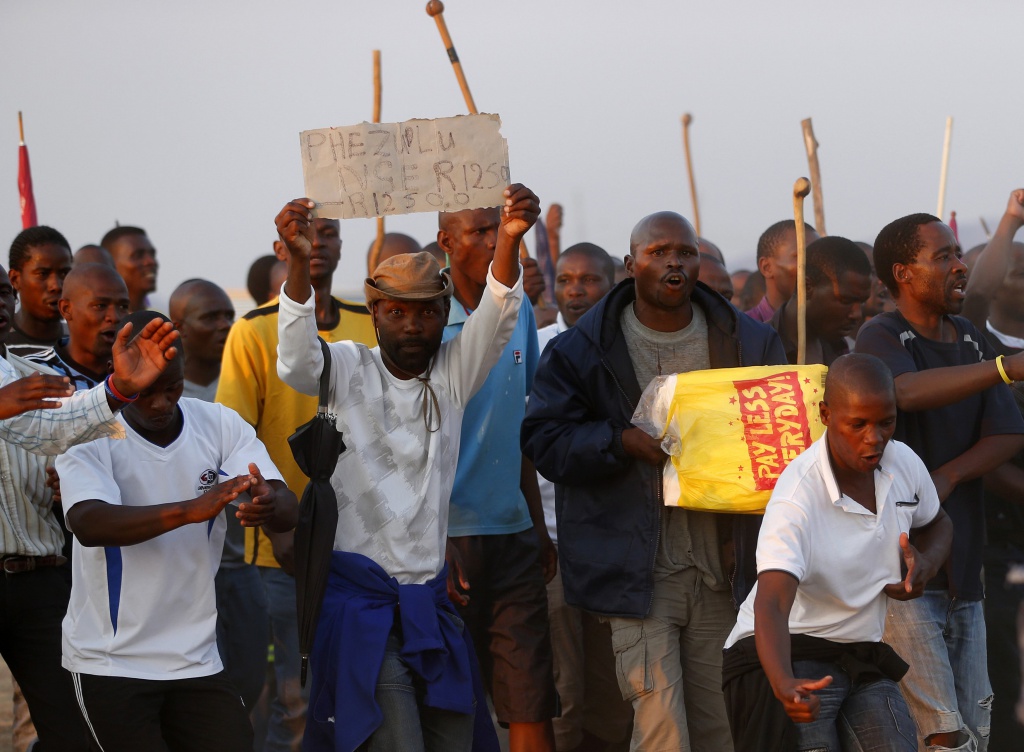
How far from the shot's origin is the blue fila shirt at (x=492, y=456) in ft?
19.4

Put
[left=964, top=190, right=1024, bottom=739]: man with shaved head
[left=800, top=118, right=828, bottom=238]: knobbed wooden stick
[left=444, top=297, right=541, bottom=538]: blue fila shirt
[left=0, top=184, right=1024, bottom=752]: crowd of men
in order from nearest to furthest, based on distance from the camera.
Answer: [left=0, top=184, right=1024, bottom=752]: crowd of men
[left=444, top=297, right=541, bottom=538]: blue fila shirt
[left=964, top=190, right=1024, bottom=739]: man with shaved head
[left=800, top=118, right=828, bottom=238]: knobbed wooden stick

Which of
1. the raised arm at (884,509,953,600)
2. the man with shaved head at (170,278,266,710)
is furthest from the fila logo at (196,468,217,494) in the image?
the raised arm at (884,509,953,600)

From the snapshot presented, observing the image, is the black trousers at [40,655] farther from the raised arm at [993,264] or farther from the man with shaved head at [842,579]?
the raised arm at [993,264]

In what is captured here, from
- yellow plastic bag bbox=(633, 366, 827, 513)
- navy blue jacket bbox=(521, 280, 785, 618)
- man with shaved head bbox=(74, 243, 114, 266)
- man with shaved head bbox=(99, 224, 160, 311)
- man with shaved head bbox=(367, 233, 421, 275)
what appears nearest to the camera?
yellow plastic bag bbox=(633, 366, 827, 513)

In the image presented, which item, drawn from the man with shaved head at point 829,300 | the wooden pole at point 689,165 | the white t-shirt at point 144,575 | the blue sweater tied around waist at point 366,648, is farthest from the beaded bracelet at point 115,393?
the wooden pole at point 689,165

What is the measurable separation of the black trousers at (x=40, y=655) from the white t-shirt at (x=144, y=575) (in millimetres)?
585

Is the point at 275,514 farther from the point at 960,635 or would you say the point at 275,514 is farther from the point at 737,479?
the point at 960,635

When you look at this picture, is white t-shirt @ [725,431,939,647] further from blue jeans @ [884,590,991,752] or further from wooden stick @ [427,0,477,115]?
wooden stick @ [427,0,477,115]

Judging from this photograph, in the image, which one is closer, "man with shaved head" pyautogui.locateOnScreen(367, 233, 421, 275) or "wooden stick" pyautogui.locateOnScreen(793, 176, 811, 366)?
"wooden stick" pyautogui.locateOnScreen(793, 176, 811, 366)

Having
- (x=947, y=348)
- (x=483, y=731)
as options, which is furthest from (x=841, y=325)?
(x=483, y=731)

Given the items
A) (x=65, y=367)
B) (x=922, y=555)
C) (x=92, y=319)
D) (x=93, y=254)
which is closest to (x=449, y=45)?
(x=92, y=319)

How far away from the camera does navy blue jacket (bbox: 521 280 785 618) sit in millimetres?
5422

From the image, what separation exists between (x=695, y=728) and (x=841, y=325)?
234cm

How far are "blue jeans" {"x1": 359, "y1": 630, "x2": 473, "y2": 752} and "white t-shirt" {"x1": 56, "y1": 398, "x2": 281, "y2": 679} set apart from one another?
0.64 m
